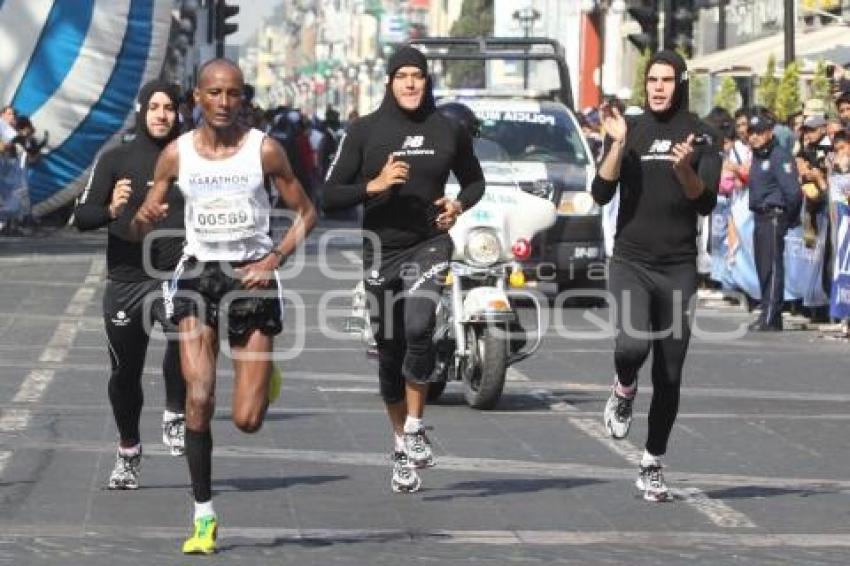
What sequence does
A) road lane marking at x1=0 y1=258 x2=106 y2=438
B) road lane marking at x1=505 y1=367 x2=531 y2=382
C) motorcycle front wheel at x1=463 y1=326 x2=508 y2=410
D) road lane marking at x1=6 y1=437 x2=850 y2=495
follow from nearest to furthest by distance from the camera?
road lane marking at x1=6 y1=437 x2=850 y2=495, road lane marking at x1=0 y1=258 x2=106 y2=438, motorcycle front wheel at x1=463 y1=326 x2=508 y2=410, road lane marking at x1=505 y1=367 x2=531 y2=382

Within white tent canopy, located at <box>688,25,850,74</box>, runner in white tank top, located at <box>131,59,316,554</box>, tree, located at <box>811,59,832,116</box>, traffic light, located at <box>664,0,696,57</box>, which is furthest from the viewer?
white tent canopy, located at <box>688,25,850,74</box>

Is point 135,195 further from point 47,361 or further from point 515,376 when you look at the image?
point 47,361

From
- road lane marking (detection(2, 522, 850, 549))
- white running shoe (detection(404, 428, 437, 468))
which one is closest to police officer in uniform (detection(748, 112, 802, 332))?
white running shoe (detection(404, 428, 437, 468))

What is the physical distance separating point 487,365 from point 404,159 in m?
3.33

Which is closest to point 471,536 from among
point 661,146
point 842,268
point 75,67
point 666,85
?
point 661,146

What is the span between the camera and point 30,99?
3177cm

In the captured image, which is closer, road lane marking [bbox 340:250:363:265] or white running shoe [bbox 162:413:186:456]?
white running shoe [bbox 162:413:186:456]

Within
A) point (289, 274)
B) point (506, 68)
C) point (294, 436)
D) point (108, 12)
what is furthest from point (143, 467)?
point (506, 68)

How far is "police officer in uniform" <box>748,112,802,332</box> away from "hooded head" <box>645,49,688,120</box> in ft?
33.6

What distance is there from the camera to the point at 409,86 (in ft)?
35.7

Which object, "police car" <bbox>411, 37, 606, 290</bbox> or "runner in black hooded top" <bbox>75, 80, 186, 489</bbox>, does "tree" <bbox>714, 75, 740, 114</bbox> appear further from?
"runner in black hooded top" <bbox>75, 80, 186, 489</bbox>

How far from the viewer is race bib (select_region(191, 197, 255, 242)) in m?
9.21

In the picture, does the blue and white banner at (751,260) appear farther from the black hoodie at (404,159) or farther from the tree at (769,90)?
the black hoodie at (404,159)

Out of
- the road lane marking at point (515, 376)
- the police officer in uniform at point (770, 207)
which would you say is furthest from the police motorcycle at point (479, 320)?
the police officer in uniform at point (770, 207)
